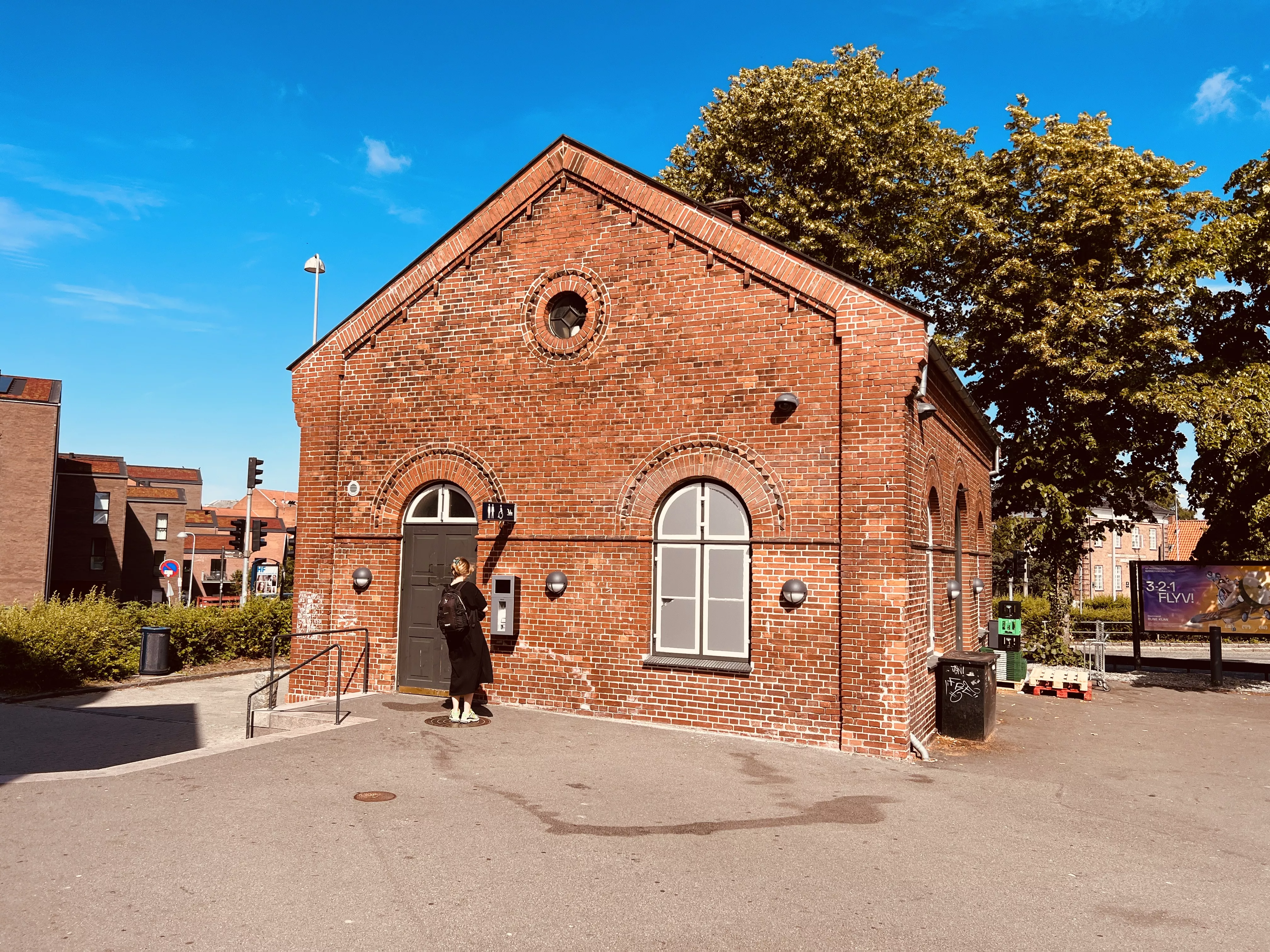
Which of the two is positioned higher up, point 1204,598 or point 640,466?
point 640,466

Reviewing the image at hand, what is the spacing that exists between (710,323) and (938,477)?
4.53 meters

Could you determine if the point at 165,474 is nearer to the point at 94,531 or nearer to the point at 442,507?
the point at 94,531

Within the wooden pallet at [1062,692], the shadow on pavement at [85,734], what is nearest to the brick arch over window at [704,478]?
the shadow on pavement at [85,734]

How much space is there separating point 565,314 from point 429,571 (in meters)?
3.97

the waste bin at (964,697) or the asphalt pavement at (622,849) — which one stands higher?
the waste bin at (964,697)

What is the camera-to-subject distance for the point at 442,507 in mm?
12203

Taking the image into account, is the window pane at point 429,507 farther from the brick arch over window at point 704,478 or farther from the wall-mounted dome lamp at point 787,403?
Result: the wall-mounted dome lamp at point 787,403

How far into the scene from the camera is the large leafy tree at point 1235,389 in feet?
58.3

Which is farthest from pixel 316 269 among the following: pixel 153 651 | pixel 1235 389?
pixel 1235 389

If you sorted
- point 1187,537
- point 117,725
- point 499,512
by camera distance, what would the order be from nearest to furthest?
point 499,512
point 117,725
point 1187,537

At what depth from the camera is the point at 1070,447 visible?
20.8 m

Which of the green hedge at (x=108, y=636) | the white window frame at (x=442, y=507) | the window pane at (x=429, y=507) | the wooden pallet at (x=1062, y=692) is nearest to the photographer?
the white window frame at (x=442, y=507)

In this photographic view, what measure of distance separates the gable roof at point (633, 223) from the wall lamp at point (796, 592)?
2.84 m

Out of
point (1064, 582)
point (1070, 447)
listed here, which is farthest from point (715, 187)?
point (1064, 582)
